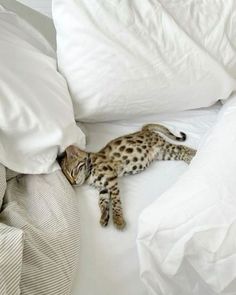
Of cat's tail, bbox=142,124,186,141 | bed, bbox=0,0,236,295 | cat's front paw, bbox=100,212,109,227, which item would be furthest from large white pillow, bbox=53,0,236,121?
cat's front paw, bbox=100,212,109,227

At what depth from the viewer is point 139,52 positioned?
955 millimetres

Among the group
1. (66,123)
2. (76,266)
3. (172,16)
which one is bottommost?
(76,266)

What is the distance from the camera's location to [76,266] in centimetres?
76

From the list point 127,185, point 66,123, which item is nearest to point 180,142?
point 127,185

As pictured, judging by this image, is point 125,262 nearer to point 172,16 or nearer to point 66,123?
point 66,123

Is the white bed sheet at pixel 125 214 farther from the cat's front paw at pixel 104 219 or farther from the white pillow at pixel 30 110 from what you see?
the white pillow at pixel 30 110

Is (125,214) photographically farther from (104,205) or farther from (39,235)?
(39,235)

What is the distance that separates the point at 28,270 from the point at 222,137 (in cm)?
48

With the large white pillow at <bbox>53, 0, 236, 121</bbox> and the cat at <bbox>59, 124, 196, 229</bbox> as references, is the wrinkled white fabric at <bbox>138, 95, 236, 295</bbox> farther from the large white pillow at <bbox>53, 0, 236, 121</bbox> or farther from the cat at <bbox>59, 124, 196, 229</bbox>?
the large white pillow at <bbox>53, 0, 236, 121</bbox>

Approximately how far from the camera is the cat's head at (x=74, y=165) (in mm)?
913

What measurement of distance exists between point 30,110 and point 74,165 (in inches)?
6.6

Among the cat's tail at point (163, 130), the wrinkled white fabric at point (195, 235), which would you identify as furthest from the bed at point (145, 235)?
the cat's tail at point (163, 130)

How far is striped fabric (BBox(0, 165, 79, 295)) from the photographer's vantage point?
65 cm

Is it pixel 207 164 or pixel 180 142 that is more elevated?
pixel 207 164
